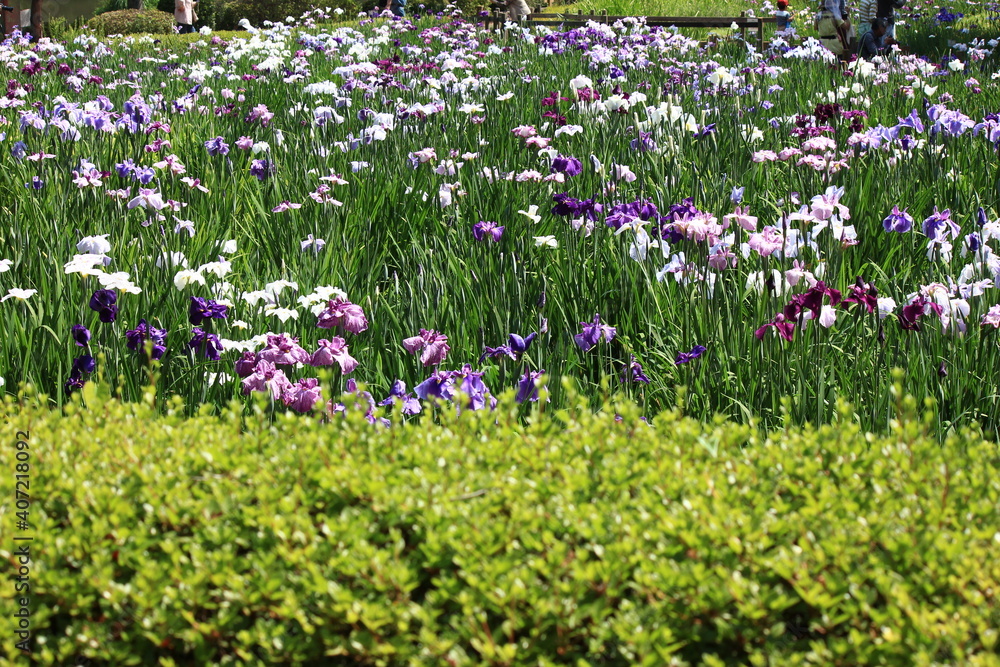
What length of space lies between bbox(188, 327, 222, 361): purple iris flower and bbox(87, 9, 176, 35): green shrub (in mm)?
23954

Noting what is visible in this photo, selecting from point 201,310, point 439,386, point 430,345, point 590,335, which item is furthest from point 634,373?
point 201,310

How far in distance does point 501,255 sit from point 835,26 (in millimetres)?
10285

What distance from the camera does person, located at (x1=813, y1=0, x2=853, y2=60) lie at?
11492 millimetres

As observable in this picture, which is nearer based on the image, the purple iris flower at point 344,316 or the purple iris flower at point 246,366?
the purple iris flower at point 246,366

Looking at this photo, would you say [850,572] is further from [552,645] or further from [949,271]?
[949,271]

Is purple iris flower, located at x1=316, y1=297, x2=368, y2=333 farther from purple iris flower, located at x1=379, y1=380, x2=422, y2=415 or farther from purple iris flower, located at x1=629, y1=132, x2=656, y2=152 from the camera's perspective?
purple iris flower, located at x1=629, y1=132, x2=656, y2=152

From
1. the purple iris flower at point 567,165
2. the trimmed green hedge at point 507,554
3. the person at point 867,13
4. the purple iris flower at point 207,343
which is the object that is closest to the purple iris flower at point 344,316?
the purple iris flower at point 207,343

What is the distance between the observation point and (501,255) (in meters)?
3.60

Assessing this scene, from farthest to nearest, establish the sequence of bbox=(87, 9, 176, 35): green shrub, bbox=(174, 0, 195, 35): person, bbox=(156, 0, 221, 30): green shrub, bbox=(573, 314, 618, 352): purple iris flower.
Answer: bbox=(156, 0, 221, 30): green shrub, bbox=(87, 9, 176, 35): green shrub, bbox=(174, 0, 195, 35): person, bbox=(573, 314, 618, 352): purple iris flower

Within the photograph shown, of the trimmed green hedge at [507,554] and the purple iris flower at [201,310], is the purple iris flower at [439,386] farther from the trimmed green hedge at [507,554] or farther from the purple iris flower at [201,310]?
the purple iris flower at [201,310]

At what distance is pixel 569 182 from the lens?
181 inches

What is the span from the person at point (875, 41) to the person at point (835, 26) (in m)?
0.26

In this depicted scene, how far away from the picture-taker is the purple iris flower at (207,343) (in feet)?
7.88

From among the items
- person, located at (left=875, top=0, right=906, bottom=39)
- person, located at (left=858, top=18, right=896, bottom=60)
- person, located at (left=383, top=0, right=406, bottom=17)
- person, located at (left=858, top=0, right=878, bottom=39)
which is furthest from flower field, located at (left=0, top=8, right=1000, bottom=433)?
person, located at (left=383, top=0, right=406, bottom=17)
